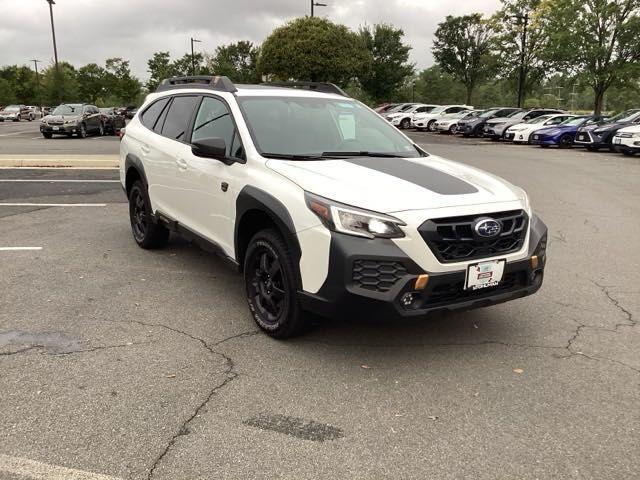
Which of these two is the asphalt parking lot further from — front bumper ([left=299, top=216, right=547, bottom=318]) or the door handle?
the door handle

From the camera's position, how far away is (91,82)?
6400 cm

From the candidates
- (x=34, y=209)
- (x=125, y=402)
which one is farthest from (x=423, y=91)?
(x=125, y=402)

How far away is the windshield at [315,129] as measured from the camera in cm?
432

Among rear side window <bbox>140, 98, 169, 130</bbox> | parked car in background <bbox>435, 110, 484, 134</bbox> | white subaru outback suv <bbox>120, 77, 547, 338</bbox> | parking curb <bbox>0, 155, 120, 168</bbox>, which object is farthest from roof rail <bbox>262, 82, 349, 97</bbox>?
parked car in background <bbox>435, 110, 484, 134</bbox>

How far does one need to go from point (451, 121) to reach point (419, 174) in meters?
29.3

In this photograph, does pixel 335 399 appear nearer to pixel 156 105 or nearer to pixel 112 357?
pixel 112 357

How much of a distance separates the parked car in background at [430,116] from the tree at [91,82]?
42674 mm

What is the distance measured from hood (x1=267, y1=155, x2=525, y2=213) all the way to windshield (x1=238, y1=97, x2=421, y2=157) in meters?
0.30

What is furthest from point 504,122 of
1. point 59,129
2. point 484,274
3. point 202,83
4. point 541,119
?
point 484,274

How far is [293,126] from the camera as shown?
4.54 meters

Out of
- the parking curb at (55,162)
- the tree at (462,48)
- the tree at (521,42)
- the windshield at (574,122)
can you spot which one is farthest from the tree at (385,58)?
the parking curb at (55,162)

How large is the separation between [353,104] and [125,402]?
3367 mm

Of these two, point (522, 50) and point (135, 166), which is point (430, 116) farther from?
point (135, 166)

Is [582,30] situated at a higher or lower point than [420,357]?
higher
